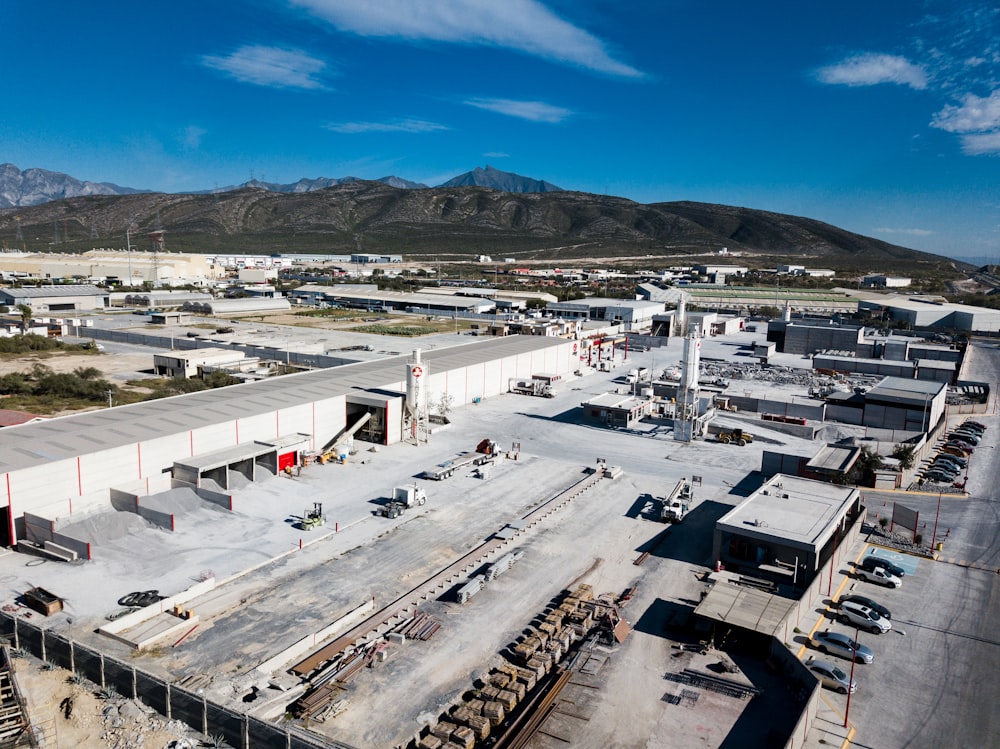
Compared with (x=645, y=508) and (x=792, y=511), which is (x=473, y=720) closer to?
(x=645, y=508)

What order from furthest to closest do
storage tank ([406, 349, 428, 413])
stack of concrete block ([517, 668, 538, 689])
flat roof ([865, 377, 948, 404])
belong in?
1. flat roof ([865, 377, 948, 404])
2. storage tank ([406, 349, 428, 413])
3. stack of concrete block ([517, 668, 538, 689])

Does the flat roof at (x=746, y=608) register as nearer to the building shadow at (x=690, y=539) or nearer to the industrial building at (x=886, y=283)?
the building shadow at (x=690, y=539)

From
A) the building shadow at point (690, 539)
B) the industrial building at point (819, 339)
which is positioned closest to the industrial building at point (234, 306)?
the industrial building at point (819, 339)

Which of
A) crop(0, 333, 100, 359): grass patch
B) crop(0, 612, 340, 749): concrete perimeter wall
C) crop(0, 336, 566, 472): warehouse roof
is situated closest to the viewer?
crop(0, 612, 340, 749): concrete perimeter wall

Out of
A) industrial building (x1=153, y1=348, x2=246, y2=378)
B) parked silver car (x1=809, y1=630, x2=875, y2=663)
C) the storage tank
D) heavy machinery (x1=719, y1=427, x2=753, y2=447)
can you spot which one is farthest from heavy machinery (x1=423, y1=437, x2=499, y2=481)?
industrial building (x1=153, y1=348, x2=246, y2=378)

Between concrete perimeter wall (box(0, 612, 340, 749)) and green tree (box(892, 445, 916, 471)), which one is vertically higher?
green tree (box(892, 445, 916, 471))

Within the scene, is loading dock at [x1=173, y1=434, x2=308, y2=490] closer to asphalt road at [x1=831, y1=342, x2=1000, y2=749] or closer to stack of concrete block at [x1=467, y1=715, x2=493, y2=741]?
stack of concrete block at [x1=467, y1=715, x2=493, y2=741]

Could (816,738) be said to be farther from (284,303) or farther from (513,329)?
(284,303)
